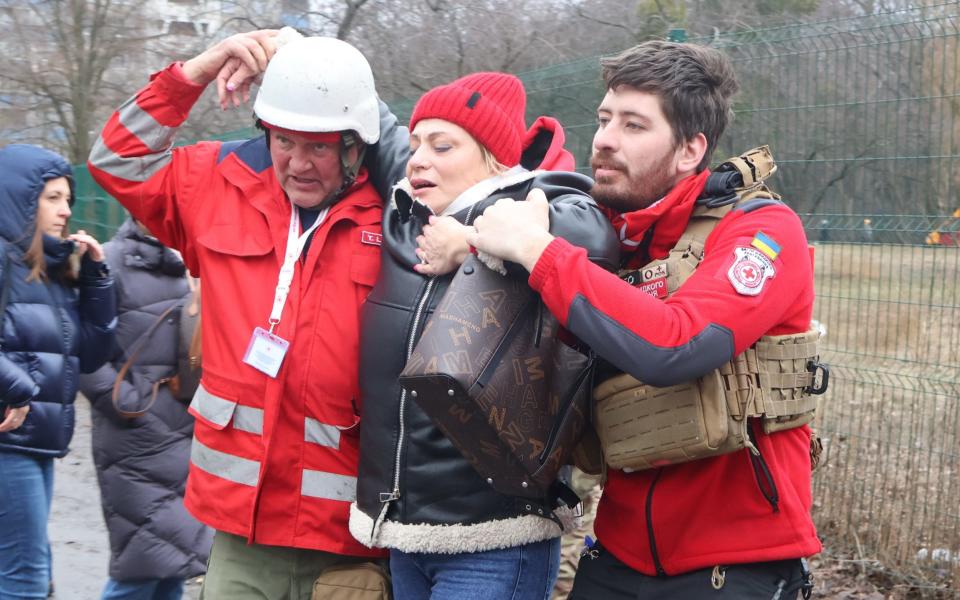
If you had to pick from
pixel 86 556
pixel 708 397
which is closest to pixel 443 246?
pixel 708 397

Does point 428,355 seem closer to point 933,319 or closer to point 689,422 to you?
point 689,422

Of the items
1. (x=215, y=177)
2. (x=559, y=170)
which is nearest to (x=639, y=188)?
(x=559, y=170)

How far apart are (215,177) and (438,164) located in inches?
33.0

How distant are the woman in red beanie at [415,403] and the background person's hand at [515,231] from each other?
9cm

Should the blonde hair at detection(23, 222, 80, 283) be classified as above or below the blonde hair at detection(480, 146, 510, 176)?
below

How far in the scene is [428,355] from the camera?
2387mm

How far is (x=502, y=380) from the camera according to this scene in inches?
95.3

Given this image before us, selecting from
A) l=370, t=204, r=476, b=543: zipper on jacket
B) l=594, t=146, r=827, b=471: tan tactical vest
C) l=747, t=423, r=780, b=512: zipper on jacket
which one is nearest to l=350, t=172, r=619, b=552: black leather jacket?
l=370, t=204, r=476, b=543: zipper on jacket

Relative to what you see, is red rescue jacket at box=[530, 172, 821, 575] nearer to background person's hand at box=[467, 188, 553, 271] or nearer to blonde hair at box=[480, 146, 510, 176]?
background person's hand at box=[467, 188, 553, 271]

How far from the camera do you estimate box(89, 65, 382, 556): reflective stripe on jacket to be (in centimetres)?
302

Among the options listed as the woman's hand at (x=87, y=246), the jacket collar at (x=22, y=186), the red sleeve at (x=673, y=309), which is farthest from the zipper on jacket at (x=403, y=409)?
the jacket collar at (x=22, y=186)

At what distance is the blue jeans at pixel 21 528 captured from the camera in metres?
4.43

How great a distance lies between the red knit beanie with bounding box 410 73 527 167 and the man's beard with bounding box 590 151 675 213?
0.98 ft

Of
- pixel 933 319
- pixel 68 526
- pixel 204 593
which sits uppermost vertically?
pixel 933 319
